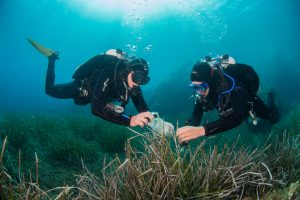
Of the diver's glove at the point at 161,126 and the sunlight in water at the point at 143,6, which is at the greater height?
the sunlight in water at the point at 143,6

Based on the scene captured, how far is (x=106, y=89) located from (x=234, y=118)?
2.60 m

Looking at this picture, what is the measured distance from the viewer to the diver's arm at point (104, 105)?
5.22m

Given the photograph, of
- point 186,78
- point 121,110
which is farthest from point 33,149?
point 186,78

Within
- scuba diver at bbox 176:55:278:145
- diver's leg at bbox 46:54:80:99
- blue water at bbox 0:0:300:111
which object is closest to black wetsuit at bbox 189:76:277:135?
scuba diver at bbox 176:55:278:145

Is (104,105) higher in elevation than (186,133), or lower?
higher

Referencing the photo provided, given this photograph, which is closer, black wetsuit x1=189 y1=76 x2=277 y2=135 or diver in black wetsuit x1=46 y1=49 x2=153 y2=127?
black wetsuit x1=189 y1=76 x2=277 y2=135

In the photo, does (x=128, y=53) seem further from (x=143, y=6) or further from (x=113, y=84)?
(x=143, y=6)

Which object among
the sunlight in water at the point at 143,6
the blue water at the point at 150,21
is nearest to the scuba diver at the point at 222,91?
the blue water at the point at 150,21

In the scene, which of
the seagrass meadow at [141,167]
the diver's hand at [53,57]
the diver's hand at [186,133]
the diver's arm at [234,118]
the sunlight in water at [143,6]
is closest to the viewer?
the seagrass meadow at [141,167]

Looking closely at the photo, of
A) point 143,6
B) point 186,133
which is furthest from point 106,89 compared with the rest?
point 143,6

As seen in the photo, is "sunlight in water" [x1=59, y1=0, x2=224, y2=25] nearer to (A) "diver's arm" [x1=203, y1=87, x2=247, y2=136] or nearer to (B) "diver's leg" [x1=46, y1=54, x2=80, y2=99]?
(B) "diver's leg" [x1=46, y1=54, x2=80, y2=99]

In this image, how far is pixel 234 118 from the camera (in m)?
4.93

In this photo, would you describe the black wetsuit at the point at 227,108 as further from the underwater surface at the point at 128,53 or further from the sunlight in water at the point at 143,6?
the sunlight in water at the point at 143,6

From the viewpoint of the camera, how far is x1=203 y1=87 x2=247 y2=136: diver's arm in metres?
4.59
